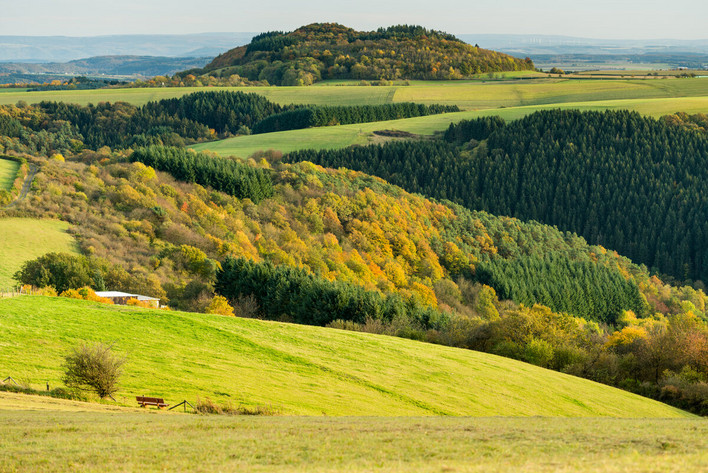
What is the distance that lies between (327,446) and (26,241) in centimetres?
6575

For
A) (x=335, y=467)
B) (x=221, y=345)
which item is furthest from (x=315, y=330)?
(x=335, y=467)

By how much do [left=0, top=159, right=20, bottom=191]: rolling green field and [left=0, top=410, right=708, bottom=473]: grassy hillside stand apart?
269 ft

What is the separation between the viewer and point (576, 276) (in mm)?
158500

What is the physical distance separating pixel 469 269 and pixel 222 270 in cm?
7626

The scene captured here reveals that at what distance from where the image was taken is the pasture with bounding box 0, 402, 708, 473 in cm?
1986

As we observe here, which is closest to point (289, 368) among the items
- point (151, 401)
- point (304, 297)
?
point (151, 401)

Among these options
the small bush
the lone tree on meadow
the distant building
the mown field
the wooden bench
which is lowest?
the distant building

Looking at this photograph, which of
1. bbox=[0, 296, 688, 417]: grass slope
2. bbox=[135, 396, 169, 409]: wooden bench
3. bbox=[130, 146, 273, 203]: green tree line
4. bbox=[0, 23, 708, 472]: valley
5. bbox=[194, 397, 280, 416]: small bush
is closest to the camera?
bbox=[0, 23, 708, 472]: valley

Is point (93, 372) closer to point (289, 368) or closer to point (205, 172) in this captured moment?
point (289, 368)

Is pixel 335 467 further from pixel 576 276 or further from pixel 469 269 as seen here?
pixel 576 276

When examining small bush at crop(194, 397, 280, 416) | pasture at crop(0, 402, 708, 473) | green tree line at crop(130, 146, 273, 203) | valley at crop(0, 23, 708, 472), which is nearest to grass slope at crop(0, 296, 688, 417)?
valley at crop(0, 23, 708, 472)

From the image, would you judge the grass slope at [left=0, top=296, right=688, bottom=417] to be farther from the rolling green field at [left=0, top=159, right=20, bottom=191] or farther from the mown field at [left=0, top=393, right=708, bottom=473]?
the rolling green field at [left=0, top=159, right=20, bottom=191]

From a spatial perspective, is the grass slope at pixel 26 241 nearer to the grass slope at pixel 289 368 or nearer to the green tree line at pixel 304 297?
the green tree line at pixel 304 297

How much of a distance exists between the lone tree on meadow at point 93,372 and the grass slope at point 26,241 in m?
33.8
